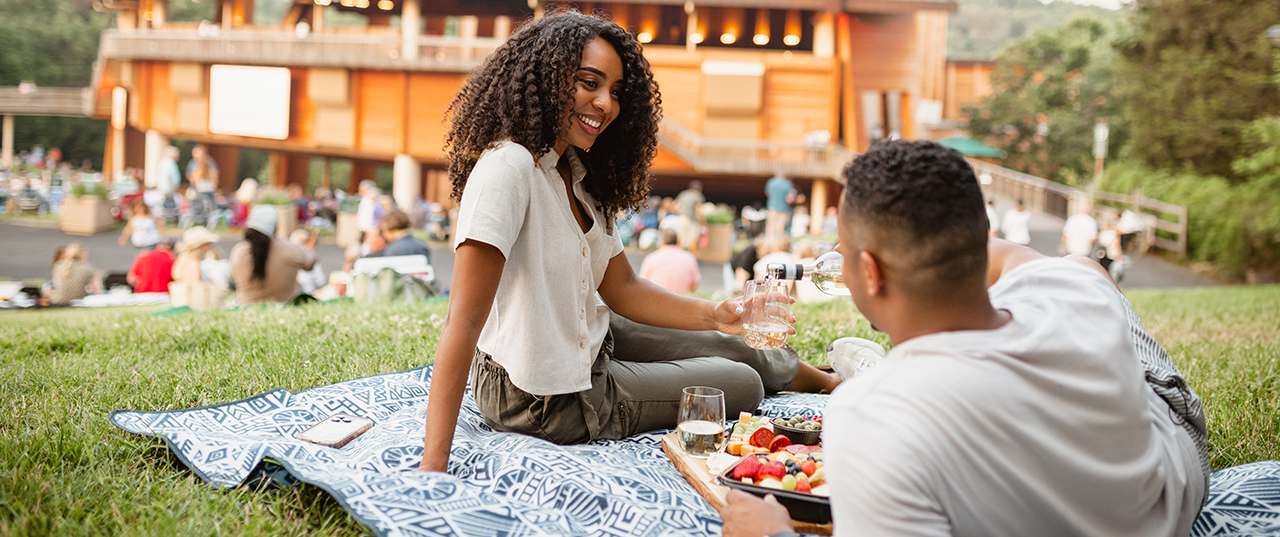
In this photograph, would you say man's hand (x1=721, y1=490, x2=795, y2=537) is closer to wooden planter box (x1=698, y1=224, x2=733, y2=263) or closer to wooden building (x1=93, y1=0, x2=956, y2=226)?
wooden planter box (x1=698, y1=224, x2=733, y2=263)

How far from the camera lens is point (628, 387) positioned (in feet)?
10.0

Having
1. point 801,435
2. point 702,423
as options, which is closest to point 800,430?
point 801,435

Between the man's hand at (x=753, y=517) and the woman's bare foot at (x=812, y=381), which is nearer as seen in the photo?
the man's hand at (x=753, y=517)

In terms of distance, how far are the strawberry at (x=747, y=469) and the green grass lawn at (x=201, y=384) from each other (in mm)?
1037

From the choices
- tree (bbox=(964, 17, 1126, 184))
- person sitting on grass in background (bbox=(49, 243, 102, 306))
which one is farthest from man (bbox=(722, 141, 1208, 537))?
tree (bbox=(964, 17, 1126, 184))

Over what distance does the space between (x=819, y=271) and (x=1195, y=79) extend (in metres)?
22.5

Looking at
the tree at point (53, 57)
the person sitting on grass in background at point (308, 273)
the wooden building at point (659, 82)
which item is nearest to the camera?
the person sitting on grass in background at point (308, 273)

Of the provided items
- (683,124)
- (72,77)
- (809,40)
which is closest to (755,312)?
(683,124)

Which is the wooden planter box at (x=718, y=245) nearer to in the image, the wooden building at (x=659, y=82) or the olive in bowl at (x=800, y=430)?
the wooden building at (x=659, y=82)

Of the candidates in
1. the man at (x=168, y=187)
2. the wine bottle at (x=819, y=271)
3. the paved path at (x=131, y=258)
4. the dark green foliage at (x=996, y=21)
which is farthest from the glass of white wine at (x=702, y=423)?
the dark green foliage at (x=996, y=21)

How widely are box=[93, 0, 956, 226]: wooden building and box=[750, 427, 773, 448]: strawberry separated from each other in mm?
21244

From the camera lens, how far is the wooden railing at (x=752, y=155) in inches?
941

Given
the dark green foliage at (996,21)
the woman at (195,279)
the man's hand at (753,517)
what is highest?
the dark green foliage at (996,21)

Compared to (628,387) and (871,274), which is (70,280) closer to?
(628,387)
